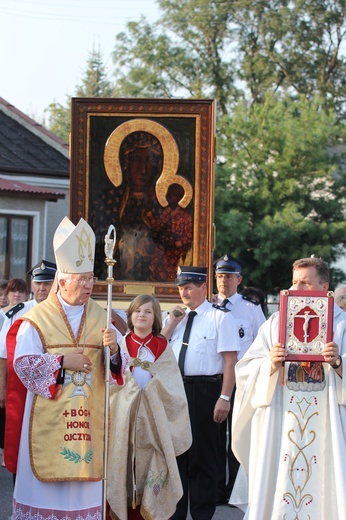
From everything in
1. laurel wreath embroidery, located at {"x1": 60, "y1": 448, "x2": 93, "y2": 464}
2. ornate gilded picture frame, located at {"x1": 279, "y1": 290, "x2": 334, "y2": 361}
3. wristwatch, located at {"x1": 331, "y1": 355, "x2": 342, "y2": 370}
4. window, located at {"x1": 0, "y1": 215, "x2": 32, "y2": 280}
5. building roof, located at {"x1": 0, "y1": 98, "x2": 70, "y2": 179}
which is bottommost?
laurel wreath embroidery, located at {"x1": 60, "y1": 448, "x2": 93, "y2": 464}

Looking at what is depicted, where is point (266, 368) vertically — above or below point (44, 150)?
below

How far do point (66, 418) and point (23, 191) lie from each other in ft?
49.5

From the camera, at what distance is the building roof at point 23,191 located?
68.8 feet

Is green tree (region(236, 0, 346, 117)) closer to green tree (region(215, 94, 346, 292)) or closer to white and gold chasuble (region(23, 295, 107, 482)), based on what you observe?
green tree (region(215, 94, 346, 292))

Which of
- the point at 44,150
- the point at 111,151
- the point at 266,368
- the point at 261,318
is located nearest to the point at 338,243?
the point at 44,150

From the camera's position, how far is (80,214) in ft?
39.7

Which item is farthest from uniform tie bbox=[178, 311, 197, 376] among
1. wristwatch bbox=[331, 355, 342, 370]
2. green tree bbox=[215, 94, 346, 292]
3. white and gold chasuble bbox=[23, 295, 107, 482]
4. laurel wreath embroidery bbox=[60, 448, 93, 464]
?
green tree bbox=[215, 94, 346, 292]

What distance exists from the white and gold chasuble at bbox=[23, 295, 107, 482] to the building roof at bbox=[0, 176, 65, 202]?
14586 mm

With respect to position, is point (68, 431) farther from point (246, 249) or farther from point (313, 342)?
point (246, 249)

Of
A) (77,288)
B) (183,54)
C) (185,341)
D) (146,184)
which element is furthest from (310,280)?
(183,54)

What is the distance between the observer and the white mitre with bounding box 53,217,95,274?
6.52 m

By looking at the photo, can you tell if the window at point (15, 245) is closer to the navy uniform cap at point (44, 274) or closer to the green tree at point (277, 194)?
the green tree at point (277, 194)

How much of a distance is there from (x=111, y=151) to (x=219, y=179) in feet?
59.4

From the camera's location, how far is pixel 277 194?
29859 mm
